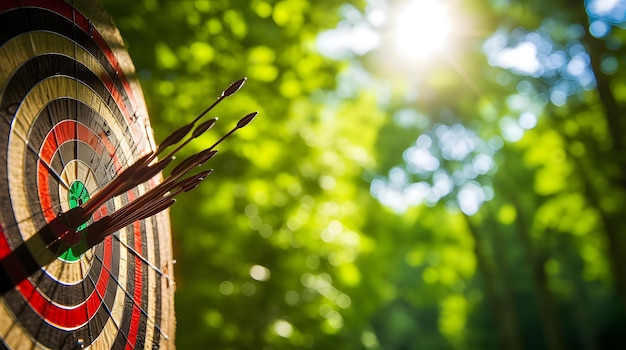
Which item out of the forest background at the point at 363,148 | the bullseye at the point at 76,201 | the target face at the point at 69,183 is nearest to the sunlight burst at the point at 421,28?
the forest background at the point at 363,148

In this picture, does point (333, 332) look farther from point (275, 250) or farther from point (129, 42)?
point (129, 42)

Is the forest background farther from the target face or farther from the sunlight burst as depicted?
the target face

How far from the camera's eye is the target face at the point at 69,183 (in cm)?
136

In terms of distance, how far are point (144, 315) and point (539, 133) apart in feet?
47.5

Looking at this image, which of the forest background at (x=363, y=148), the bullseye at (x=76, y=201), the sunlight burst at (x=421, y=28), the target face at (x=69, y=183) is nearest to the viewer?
the target face at (x=69, y=183)

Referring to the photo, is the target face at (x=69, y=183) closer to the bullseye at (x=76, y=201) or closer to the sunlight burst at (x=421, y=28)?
the bullseye at (x=76, y=201)

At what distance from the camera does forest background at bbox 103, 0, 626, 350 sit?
5250 millimetres

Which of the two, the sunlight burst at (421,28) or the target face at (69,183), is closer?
the target face at (69,183)

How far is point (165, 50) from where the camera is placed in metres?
4.70

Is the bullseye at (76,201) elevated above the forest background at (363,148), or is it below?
below

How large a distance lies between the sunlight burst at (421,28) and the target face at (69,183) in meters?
7.51

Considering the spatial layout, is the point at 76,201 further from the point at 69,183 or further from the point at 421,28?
the point at 421,28

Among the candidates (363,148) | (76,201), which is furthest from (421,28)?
(76,201)

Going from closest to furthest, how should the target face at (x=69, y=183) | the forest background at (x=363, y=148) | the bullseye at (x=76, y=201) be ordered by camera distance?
the target face at (x=69, y=183), the bullseye at (x=76, y=201), the forest background at (x=363, y=148)
